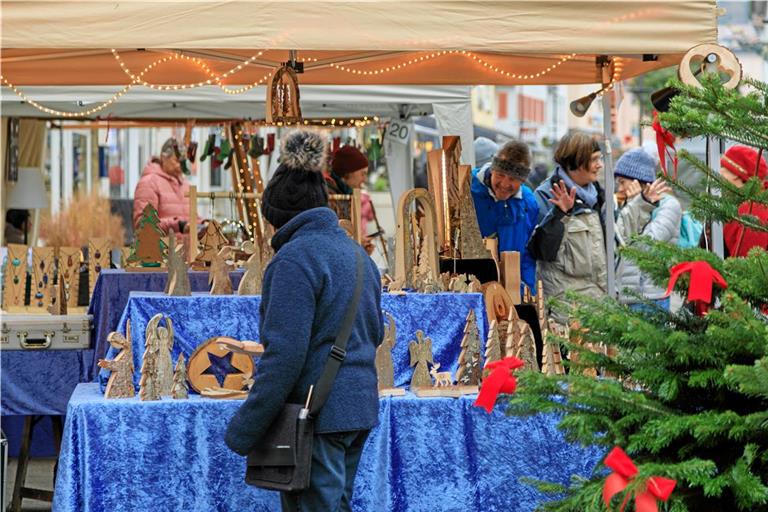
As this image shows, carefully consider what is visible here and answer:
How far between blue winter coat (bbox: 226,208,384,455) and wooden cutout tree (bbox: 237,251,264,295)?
4.61 feet

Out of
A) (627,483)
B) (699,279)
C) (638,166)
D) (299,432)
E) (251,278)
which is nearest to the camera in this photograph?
(627,483)

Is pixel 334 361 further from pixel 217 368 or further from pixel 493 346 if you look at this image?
pixel 493 346

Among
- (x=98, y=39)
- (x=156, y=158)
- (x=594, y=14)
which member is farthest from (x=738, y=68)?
(x=156, y=158)

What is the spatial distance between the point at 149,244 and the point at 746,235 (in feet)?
8.97

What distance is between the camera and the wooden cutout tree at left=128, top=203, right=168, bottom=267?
599cm

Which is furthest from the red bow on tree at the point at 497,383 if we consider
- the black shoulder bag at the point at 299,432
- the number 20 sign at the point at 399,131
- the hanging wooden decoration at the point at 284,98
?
the number 20 sign at the point at 399,131

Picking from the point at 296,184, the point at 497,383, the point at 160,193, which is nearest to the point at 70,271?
the point at 160,193

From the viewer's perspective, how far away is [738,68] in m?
4.52

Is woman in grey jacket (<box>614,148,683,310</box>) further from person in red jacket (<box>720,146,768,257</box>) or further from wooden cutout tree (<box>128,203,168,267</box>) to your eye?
wooden cutout tree (<box>128,203,168,267</box>)

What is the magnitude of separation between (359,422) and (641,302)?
0.94m

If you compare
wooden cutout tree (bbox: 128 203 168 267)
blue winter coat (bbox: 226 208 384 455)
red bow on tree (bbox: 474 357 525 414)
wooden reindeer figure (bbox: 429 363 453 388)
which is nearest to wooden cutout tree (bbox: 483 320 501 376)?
wooden reindeer figure (bbox: 429 363 453 388)

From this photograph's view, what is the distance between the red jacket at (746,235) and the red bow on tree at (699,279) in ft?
0.88

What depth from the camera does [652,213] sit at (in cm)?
716

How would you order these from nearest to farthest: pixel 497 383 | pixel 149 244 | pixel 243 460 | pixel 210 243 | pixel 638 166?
pixel 497 383 < pixel 243 460 < pixel 210 243 < pixel 149 244 < pixel 638 166
